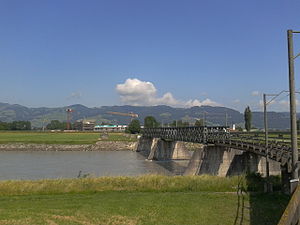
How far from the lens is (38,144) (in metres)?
132

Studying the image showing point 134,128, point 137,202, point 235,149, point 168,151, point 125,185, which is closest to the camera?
point 137,202

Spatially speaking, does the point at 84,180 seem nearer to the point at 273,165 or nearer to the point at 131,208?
the point at 131,208

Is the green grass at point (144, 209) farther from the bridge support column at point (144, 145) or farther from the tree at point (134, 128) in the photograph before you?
the tree at point (134, 128)

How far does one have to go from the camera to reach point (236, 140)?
48.0 metres

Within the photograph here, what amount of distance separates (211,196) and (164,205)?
433 cm

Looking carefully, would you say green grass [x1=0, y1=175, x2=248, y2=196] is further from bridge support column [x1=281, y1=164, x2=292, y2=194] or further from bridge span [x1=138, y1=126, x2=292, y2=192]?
bridge span [x1=138, y1=126, x2=292, y2=192]

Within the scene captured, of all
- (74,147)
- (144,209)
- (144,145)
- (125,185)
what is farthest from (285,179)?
(74,147)

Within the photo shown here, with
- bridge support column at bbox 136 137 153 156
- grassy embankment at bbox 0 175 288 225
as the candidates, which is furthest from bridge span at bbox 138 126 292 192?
bridge support column at bbox 136 137 153 156

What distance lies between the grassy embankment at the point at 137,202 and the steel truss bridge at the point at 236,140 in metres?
4.03

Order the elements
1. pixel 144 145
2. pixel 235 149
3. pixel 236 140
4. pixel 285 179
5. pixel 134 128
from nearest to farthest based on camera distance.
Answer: pixel 285 179
pixel 235 149
pixel 236 140
pixel 144 145
pixel 134 128

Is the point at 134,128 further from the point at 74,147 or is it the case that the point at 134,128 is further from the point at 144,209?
the point at 144,209

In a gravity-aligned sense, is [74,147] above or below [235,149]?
below

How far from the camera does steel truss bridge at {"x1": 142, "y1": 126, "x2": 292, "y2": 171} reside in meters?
30.9

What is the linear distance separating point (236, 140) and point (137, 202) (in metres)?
27.7
